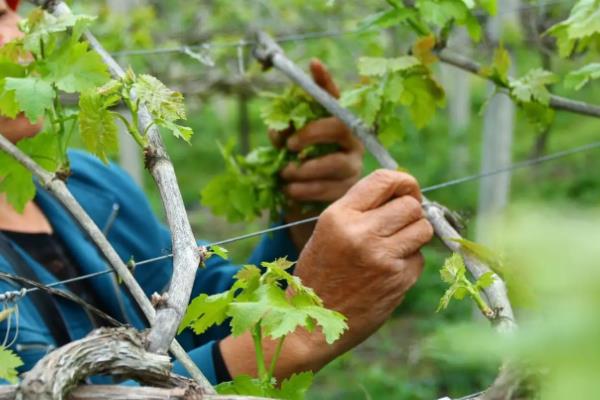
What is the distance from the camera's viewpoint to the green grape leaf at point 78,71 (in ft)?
3.31

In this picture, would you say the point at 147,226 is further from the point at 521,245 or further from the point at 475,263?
the point at 521,245

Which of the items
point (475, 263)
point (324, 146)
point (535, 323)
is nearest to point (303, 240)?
point (324, 146)

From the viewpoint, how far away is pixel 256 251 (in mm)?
1828

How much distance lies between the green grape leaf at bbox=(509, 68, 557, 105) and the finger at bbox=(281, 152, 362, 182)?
39 cm

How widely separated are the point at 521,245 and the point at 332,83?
137cm

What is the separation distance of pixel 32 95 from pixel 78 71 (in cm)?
6

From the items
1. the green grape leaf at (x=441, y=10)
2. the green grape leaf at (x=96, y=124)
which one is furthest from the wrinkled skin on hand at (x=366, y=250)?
the green grape leaf at (x=96, y=124)

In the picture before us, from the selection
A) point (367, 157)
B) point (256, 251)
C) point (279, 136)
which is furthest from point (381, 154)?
point (367, 157)

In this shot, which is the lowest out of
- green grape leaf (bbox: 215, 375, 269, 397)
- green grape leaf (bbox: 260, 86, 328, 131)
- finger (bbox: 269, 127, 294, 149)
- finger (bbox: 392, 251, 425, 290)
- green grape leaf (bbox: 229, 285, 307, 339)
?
finger (bbox: 392, 251, 425, 290)

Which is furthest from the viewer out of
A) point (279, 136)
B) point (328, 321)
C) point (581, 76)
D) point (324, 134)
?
point (279, 136)

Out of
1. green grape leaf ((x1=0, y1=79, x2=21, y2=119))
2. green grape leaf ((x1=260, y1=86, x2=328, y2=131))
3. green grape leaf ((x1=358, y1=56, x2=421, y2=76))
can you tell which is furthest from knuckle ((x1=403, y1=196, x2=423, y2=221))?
green grape leaf ((x1=0, y1=79, x2=21, y2=119))

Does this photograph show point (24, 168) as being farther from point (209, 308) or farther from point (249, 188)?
point (249, 188)

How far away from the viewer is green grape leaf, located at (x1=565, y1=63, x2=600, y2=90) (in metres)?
1.19

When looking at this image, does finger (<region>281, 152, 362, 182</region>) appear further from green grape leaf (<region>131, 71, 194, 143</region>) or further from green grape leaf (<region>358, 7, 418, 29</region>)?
green grape leaf (<region>131, 71, 194, 143</region>)
